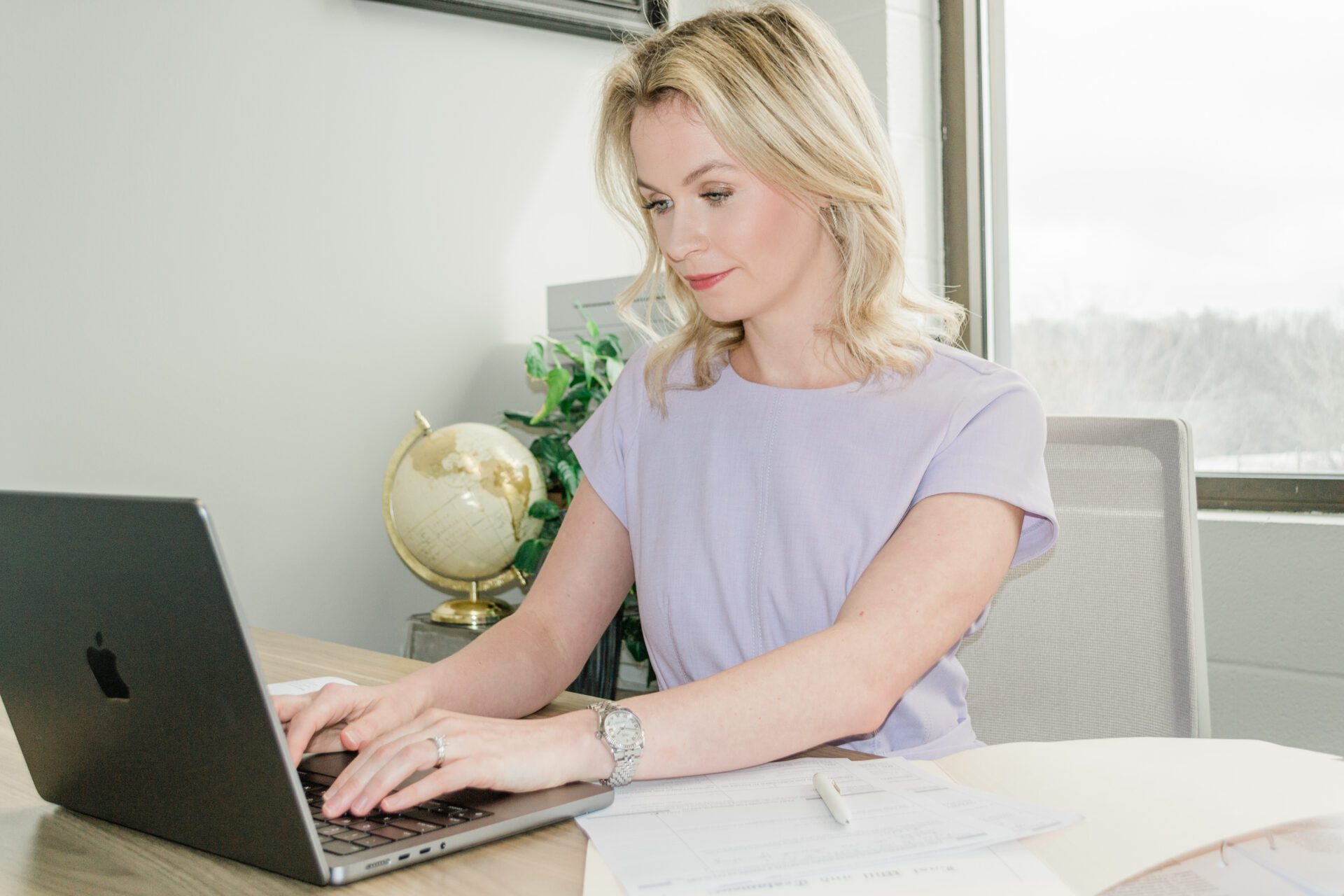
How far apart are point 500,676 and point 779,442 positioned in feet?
1.20

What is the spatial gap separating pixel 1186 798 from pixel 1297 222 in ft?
4.73

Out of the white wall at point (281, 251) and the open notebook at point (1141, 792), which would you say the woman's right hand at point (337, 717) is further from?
the white wall at point (281, 251)

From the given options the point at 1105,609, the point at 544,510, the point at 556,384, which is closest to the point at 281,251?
the point at 556,384

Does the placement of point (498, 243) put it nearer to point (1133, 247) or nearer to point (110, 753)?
point (1133, 247)

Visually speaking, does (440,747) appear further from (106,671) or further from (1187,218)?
(1187,218)

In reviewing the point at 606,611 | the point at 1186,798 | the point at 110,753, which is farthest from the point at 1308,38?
the point at 110,753

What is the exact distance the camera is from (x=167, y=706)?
64 centimetres

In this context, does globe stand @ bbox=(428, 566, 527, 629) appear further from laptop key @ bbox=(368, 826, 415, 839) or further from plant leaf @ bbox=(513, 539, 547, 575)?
laptop key @ bbox=(368, 826, 415, 839)

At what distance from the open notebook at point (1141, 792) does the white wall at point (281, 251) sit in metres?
1.57

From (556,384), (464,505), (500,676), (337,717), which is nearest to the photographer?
(337,717)

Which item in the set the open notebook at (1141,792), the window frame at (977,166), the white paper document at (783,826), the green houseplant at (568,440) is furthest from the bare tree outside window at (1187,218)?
the white paper document at (783,826)

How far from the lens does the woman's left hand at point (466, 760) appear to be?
0.71 metres

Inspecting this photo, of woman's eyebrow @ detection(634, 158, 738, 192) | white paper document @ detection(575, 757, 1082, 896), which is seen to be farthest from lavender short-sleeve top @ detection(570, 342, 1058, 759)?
white paper document @ detection(575, 757, 1082, 896)

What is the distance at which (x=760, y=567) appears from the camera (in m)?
1.20
